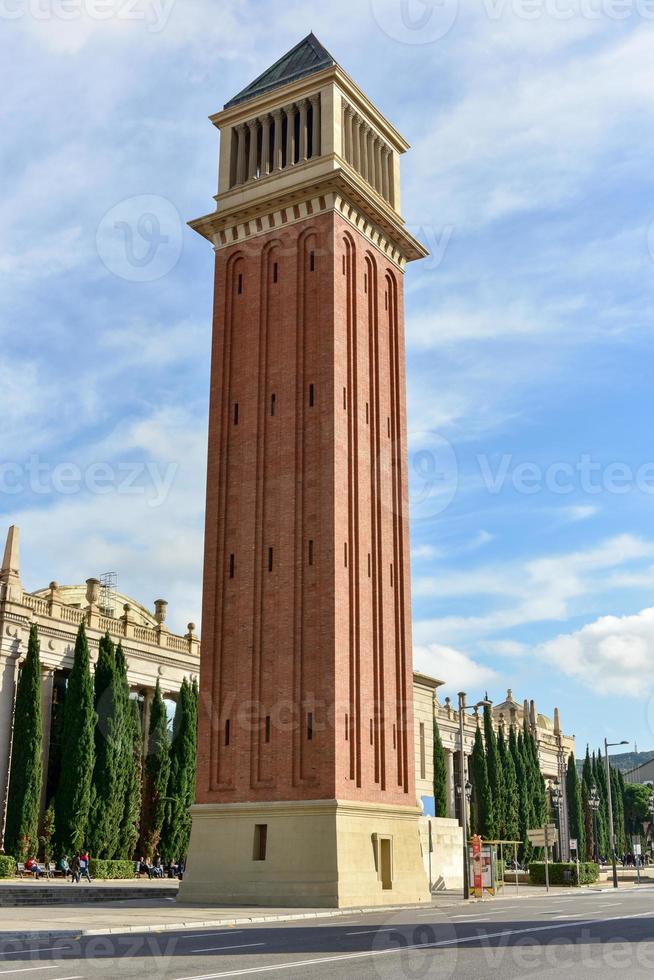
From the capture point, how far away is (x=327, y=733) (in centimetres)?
3691

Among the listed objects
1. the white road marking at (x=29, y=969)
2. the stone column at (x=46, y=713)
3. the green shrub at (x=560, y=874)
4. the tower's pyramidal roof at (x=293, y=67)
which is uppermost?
the tower's pyramidal roof at (x=293, y=67)

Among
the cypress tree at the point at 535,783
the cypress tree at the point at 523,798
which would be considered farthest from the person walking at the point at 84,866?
the cypress tree at the point at 535,783

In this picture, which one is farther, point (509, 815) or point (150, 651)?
point (509, 815)

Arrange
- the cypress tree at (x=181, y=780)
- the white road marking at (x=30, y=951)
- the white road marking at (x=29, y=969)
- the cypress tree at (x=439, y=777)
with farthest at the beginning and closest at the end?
the cypress tree at (x=439, y=777)
the cypress tree at (x=181, y=780)
the white road marking at (x=30, y=951)
the white road marking at (x=29, y=969)

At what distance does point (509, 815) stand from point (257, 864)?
52.8 meters

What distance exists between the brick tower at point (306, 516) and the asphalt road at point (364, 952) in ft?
32.9

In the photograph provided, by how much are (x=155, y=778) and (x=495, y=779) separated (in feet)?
116

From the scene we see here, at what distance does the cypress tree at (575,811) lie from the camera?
99250mm

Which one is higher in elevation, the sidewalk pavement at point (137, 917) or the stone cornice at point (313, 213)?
the stone cornice at point (313, 213)

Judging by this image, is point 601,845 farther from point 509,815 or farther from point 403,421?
point 403,421

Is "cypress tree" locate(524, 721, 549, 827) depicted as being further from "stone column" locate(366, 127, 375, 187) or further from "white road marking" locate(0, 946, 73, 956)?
"white road marking" locate(0, 946, 73, 956)

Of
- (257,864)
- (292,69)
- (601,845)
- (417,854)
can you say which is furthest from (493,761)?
(292,69)

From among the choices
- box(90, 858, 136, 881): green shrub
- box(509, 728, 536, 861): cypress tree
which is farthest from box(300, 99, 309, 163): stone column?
box(509, 728, 536, 861): cypress tree

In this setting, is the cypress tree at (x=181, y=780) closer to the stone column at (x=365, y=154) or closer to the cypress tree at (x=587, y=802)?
the stone column at (x=365, y=154)
